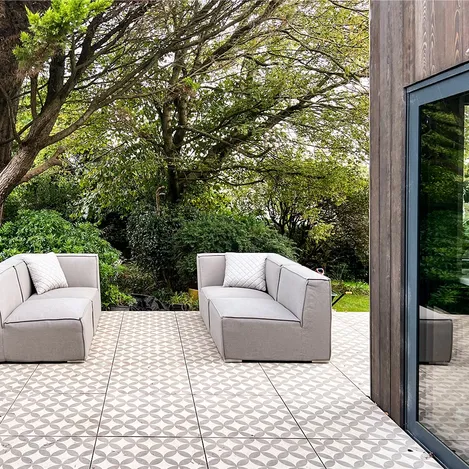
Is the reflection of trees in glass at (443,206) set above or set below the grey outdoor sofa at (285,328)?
above

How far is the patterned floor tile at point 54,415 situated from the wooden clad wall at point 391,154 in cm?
181

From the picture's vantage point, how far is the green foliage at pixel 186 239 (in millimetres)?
7797

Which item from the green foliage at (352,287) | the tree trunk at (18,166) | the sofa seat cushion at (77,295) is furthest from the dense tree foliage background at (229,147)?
the sofa seat cushion at (77,295)

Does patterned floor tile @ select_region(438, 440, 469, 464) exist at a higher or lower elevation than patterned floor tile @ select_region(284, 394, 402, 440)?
higher

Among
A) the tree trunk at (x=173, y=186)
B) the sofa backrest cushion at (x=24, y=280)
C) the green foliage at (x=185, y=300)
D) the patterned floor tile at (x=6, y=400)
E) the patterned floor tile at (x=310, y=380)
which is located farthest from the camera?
the tree trunk at (x=173, y=186)

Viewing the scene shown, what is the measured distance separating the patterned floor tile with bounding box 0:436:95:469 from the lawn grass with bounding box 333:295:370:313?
5.82 metres

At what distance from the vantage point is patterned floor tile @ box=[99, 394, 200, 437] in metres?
3.16

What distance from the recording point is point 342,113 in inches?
333

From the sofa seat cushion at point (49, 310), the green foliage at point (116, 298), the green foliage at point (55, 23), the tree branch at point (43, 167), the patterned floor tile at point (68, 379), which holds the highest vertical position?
the green foliage at point (55, 23)

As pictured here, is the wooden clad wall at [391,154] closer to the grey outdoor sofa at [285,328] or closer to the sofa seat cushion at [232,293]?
the grey outdoor sofa at [285,328]

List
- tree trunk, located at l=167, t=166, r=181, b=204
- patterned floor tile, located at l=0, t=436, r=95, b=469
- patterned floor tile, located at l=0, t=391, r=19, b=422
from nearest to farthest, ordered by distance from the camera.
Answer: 1. patterned floor tile, located at l=0, t=436, r=95, b=469
2. patterned floor tile, located at l=0, t=391, r=19, b=422
3. tree trunk, located at l=167, t=166, r=181, b=204

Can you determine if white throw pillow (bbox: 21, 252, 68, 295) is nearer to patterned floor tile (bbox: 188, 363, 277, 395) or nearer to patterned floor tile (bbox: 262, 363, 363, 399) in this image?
patterned floor tile (bbox: 188, 363, 277, 395)

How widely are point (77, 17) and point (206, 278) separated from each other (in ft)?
11.0

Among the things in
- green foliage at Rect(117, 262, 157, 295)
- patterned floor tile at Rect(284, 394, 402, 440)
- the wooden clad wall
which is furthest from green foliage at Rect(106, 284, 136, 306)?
the wooden clad wall
